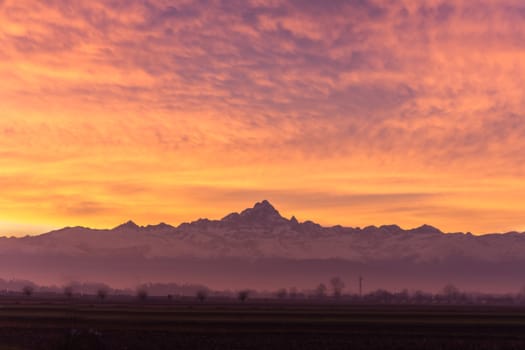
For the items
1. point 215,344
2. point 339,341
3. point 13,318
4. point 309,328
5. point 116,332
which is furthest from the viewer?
point 13,318

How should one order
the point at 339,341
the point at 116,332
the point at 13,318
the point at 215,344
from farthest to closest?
the point at 13,318
the point at 116,332
the point at 339,341
the point at 215,344

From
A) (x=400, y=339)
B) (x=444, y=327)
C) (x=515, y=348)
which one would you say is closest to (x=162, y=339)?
(x=400, y=339)

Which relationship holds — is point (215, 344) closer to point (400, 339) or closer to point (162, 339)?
point (162, 339)

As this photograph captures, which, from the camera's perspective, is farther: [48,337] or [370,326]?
[370,326]

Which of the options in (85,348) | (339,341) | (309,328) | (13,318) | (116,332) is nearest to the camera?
(85,348)

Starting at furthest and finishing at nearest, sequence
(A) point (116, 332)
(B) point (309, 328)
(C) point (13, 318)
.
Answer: (C) point (13, 318) < (B) point (309, 328) < (A) point (116, 332)

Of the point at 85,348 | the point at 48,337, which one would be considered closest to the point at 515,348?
the point at 85,348

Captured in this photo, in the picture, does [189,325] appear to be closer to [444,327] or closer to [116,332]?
[116,332]

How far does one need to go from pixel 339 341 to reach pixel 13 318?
5664 centimetres

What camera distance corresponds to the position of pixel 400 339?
83.0 meters

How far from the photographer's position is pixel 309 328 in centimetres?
9938

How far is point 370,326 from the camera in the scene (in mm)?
104688

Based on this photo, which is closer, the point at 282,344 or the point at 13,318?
the point at 282,344

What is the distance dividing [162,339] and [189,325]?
22.4 meters
